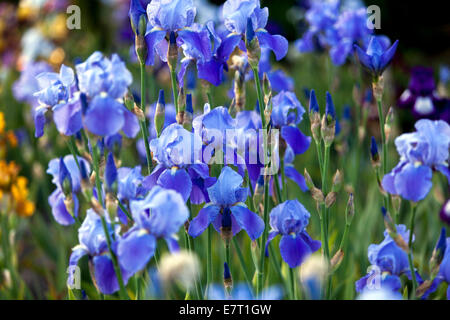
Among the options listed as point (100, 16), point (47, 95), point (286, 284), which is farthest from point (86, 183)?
point (100, 16)

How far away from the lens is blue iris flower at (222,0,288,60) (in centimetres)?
141

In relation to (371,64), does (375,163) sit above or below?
below

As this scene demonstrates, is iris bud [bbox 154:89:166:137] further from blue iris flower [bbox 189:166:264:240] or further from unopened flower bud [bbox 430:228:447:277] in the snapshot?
unopened flower bud [bbox 430:228:447:277]

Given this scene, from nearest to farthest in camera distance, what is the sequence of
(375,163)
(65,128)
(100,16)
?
(65,128) → (375,163) → (100,16)

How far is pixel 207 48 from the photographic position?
1.42 m

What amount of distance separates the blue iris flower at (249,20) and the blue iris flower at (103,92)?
0.40 metres

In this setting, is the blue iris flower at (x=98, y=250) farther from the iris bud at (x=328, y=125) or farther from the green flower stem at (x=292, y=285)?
the iris bud at (x=328, y=125)

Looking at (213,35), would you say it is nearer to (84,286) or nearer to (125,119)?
(125,119)

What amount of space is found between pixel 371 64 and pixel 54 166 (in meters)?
1.01

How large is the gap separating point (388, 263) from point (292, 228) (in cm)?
28

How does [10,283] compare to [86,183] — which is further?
[10,283]

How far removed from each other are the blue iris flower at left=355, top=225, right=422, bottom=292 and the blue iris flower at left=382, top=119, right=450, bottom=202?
0.63 ft

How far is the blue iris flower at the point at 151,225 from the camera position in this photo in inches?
40.3

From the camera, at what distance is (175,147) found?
1259 millimetres
